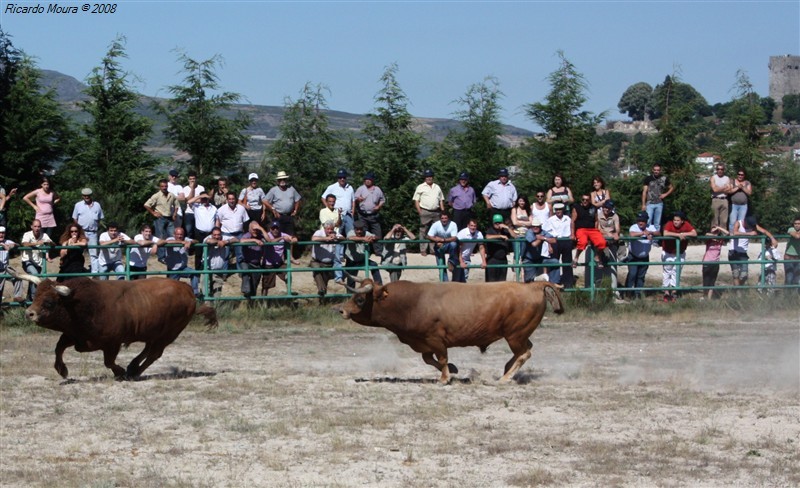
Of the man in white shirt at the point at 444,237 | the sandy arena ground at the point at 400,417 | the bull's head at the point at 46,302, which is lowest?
the sandy arena ground at the point at 400,417

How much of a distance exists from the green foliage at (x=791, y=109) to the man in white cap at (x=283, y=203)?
124 m

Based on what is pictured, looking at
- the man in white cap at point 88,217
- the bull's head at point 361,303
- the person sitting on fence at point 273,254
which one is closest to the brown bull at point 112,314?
the bull's head at point 361,303

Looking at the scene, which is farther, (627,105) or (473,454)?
(627,105)

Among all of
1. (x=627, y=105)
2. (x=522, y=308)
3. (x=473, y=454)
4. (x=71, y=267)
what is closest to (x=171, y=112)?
(x=71, y=267)

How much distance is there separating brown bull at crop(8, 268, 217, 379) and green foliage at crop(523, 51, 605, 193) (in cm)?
1495

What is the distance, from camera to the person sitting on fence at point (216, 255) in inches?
794

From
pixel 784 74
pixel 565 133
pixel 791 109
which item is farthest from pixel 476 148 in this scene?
pixel 784 74

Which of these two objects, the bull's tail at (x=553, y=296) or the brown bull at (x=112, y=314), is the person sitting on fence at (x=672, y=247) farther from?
the brown bull at (x=112, y=314)

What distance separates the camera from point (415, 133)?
2811 cm

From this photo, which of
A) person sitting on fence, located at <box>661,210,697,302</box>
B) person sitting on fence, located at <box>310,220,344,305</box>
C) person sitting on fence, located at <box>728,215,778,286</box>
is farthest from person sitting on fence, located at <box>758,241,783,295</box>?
person sitting on fence, located at <box>310,220,344,305</box>

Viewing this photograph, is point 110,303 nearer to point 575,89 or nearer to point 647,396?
point 647,396

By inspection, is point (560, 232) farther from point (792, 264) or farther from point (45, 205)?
point (45, 205)

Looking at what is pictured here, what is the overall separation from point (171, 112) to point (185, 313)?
1276cm

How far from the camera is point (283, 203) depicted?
848 inches
